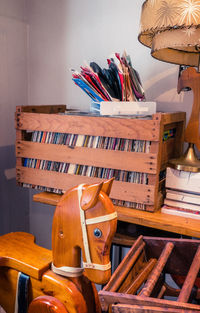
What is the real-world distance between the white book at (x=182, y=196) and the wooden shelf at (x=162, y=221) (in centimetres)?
8

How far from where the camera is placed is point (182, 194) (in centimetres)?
126

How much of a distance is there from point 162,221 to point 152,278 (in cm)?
39

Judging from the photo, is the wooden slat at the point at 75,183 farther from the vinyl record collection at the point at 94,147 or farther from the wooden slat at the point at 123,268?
the wooden slat at the point at 123,268

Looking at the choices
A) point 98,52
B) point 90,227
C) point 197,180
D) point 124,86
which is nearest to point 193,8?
point 124,86

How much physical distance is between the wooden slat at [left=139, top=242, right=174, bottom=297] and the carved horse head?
0.16 m

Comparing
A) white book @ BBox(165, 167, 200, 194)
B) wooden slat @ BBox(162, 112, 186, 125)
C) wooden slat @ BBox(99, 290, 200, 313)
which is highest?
wooden slat @ BBox(162, 112, 186, 125)

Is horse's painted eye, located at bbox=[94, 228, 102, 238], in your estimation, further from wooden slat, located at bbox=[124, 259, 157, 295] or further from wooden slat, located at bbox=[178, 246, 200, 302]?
wooden slat, located at bbox=[178, 246, 200, 302]

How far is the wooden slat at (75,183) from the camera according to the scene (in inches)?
49.1

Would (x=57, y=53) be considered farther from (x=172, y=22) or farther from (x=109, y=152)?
(x=172, y=22)

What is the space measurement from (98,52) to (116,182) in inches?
34.7

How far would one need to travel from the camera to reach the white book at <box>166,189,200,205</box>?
1.23 m

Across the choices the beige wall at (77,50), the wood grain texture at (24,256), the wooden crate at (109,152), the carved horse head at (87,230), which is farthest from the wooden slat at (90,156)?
the beige wall at (77,50)

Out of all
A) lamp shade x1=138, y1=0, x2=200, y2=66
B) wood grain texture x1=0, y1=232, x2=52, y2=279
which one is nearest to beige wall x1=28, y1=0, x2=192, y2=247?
lamp shade x1=138, y1=0, x2=200, y2=66

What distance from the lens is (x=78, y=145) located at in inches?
53.6
